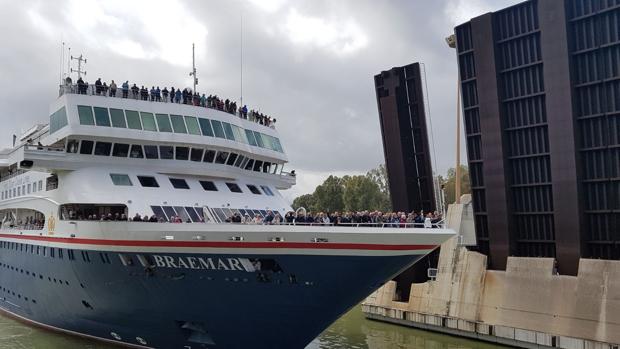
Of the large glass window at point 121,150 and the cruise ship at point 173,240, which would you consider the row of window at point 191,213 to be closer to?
the cruise ship at point 173,240

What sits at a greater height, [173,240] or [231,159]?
[231,159]

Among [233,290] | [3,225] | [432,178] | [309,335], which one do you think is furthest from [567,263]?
[3,225]

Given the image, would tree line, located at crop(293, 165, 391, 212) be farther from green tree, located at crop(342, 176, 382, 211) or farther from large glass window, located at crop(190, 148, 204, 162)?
large glass window, located at crop(190, 148, 204, 162)

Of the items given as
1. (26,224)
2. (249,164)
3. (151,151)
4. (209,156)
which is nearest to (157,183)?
(151,151)

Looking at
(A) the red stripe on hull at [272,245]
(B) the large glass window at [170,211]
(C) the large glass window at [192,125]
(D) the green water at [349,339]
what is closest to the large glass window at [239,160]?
(C) the large glass window at [192,125]

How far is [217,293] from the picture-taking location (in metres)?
14.6

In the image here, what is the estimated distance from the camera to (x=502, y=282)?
25.2m

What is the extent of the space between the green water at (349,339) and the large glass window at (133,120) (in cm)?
698

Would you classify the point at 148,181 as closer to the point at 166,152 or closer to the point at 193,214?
the point at 166,152

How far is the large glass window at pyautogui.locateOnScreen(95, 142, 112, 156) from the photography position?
18.2 m

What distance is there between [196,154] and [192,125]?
0.98 meters

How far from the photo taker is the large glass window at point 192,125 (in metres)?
18.9

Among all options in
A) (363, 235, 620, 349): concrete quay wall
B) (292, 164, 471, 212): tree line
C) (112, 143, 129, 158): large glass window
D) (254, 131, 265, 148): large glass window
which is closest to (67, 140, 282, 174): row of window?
(112, 143, 129, 158): large glass window

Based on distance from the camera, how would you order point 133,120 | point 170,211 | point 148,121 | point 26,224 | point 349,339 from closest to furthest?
point 170,211
point 133,120
point 148,121
point 26,224
point 349,339
